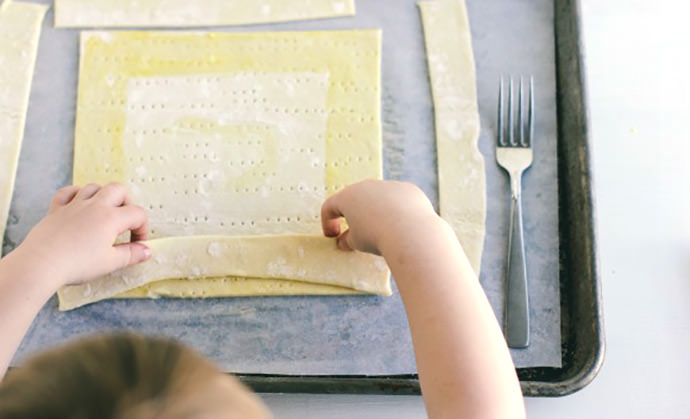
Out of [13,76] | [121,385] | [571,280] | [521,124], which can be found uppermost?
[13,76]

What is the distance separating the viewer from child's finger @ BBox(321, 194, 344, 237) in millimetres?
811

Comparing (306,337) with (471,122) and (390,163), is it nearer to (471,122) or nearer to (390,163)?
(390,163)

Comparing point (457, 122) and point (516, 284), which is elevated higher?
point (457, 122)

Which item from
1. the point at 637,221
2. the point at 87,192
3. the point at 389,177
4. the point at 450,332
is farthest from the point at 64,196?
the point at 637,221

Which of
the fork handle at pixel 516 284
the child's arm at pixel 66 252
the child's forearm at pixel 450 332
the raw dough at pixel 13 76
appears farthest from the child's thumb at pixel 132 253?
the fork handle at pixel 516 284

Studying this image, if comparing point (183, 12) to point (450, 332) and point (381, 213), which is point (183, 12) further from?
point (450, 332)

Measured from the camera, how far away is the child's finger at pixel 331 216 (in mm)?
811

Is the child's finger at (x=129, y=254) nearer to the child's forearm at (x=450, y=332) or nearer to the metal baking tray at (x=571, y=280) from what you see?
the metal baking tray at (x=571, y=280)

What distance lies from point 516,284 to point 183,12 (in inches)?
26.1

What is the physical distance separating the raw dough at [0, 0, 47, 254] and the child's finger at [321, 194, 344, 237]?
47 centimetres

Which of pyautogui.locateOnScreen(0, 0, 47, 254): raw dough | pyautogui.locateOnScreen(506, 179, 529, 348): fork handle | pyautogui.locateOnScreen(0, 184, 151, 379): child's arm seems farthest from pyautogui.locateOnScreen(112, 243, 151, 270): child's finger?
pyautogui.locateOnScreen(506, 179, 529, 348): fork handle

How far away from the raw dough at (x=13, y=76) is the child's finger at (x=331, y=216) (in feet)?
1.53

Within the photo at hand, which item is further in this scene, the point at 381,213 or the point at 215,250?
the point at 215,250

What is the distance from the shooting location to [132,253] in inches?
33.2
